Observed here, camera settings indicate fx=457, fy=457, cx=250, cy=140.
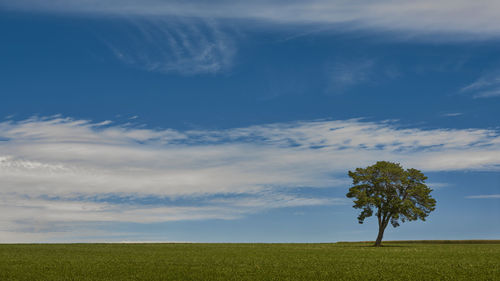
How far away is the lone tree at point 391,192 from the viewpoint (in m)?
72.7

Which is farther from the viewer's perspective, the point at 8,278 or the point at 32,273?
the point at 32,273

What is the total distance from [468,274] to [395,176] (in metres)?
50.3

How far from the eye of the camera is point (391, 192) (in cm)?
7412

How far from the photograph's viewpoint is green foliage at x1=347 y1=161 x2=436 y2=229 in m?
72.7

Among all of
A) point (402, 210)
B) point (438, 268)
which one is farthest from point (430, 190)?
point (438, 268)

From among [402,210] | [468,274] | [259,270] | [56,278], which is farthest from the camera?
[402,210]

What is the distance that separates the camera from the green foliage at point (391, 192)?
7269 cm

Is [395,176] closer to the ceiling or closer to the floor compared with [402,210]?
closer to the ceiling

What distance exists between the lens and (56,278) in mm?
22953

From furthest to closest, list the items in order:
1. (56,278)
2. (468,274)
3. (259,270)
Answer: (259,270)
(468,274)
(56,278)

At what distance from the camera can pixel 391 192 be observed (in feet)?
243

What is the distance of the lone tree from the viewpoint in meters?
72.7

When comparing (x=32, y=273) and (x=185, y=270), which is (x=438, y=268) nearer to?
(x=185, y=270)

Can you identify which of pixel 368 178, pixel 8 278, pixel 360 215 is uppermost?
pixel 368 178
